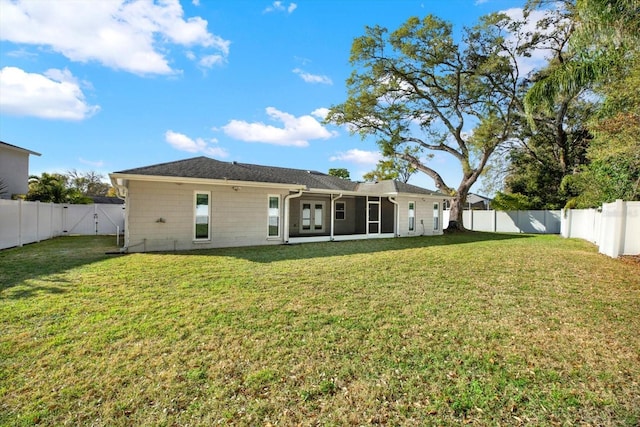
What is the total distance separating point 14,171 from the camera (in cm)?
1905

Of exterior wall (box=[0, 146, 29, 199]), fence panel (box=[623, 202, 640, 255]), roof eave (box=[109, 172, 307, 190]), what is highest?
exterior wall (box=[0, 146, 29, 199])

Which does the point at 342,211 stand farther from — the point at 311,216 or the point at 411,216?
the point at 411,216

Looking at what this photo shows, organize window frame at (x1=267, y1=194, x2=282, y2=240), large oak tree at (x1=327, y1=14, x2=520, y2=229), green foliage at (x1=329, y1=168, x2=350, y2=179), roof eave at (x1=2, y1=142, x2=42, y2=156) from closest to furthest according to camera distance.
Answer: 1. window frame at (x1=267, y1=194, x2=282, y2=240)
2. roof eave at (x1=2, y1=142, x2=42, y2=156)
3. large oak tree at (x1=327, y1=14, x2=520, y2=229)
4. green foliage at (x1=329, y1=168, x2=350, y2=179)

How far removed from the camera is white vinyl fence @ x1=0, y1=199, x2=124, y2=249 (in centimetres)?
1114

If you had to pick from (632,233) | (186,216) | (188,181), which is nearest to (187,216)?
(186,216)

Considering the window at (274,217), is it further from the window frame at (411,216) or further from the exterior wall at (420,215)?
the window frame at (411,216)

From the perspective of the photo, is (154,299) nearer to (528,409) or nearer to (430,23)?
(528,409)

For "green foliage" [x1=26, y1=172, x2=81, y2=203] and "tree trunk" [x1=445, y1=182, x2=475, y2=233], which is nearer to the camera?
"green foliage" [x1=26, y1=172, x2=81, y2=203]

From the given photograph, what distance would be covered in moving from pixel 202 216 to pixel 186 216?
556mm

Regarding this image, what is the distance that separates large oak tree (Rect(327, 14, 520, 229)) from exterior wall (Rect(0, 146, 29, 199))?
20092 millimetres

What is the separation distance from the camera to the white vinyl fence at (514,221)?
76.0ft

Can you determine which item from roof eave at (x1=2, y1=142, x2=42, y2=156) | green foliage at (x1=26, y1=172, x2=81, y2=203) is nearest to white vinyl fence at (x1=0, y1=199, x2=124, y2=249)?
green foliage at (x1=26, y1=172, x2=81, y2=203)

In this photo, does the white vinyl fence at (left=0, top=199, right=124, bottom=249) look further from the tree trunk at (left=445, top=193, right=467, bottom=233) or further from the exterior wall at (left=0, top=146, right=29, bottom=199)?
the tree trunk at (left=445, top=193, right=467, bottom=233)

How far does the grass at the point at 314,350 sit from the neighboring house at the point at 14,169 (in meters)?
16.2
